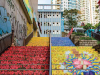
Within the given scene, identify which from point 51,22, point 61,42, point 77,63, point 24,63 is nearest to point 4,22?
point 24,63

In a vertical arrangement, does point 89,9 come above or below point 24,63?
above

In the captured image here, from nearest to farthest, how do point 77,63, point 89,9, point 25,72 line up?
1. point 25,72
2. point 77,63
3. point 89,9

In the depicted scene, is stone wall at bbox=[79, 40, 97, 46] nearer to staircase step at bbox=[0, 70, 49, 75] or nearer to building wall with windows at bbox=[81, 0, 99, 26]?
staircase step at bbox=[0, 70, 49, 75]

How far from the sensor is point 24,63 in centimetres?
546

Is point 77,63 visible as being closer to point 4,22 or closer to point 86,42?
point 4,22

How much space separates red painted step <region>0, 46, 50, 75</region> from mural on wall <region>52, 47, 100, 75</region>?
1.42ft

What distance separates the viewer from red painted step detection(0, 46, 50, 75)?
4.85 metres

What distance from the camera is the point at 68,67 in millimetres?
5137

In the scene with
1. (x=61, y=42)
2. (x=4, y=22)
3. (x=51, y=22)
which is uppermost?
(x=4, y=22)

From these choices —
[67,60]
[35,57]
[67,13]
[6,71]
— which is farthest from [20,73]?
[67,13]

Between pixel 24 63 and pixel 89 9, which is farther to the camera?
pixel 89 9

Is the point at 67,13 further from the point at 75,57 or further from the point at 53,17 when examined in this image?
the point at 75,57

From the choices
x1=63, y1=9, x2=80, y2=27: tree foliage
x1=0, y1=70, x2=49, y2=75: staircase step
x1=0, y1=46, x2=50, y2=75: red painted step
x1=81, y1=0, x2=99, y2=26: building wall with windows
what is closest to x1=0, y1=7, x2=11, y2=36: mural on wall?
x1=0, y1=46, x2=50, y2=75: red painted step

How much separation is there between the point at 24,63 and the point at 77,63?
2196mm
